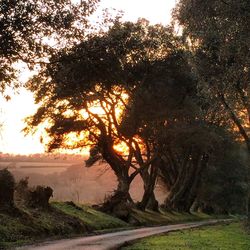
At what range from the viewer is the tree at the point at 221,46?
2300 centimetres

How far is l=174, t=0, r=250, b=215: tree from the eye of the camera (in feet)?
75.5

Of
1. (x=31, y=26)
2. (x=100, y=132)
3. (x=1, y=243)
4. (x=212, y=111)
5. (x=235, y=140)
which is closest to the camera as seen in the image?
(x=31, y=26)

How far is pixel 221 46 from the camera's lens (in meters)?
26.3

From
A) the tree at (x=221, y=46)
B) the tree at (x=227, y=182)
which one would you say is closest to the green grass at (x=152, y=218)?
the tree at (x=221, y=46)

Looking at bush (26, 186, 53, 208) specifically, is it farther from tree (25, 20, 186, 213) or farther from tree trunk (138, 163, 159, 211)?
tree trunk (138, 163, 159, 211)

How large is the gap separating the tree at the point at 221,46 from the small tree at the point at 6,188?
43.9ft

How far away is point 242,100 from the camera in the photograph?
32.1 metres

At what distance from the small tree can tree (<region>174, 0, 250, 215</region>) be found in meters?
13.4

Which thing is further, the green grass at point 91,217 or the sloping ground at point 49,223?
the green grass at point 91,217

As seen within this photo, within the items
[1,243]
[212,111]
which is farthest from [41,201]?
[212,111]

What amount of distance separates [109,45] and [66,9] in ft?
8.90

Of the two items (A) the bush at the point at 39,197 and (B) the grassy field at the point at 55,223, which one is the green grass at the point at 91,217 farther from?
(A) the bush at the point at 39,197

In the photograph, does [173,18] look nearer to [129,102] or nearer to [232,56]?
[232,56]

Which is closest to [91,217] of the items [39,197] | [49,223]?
[39,197]
